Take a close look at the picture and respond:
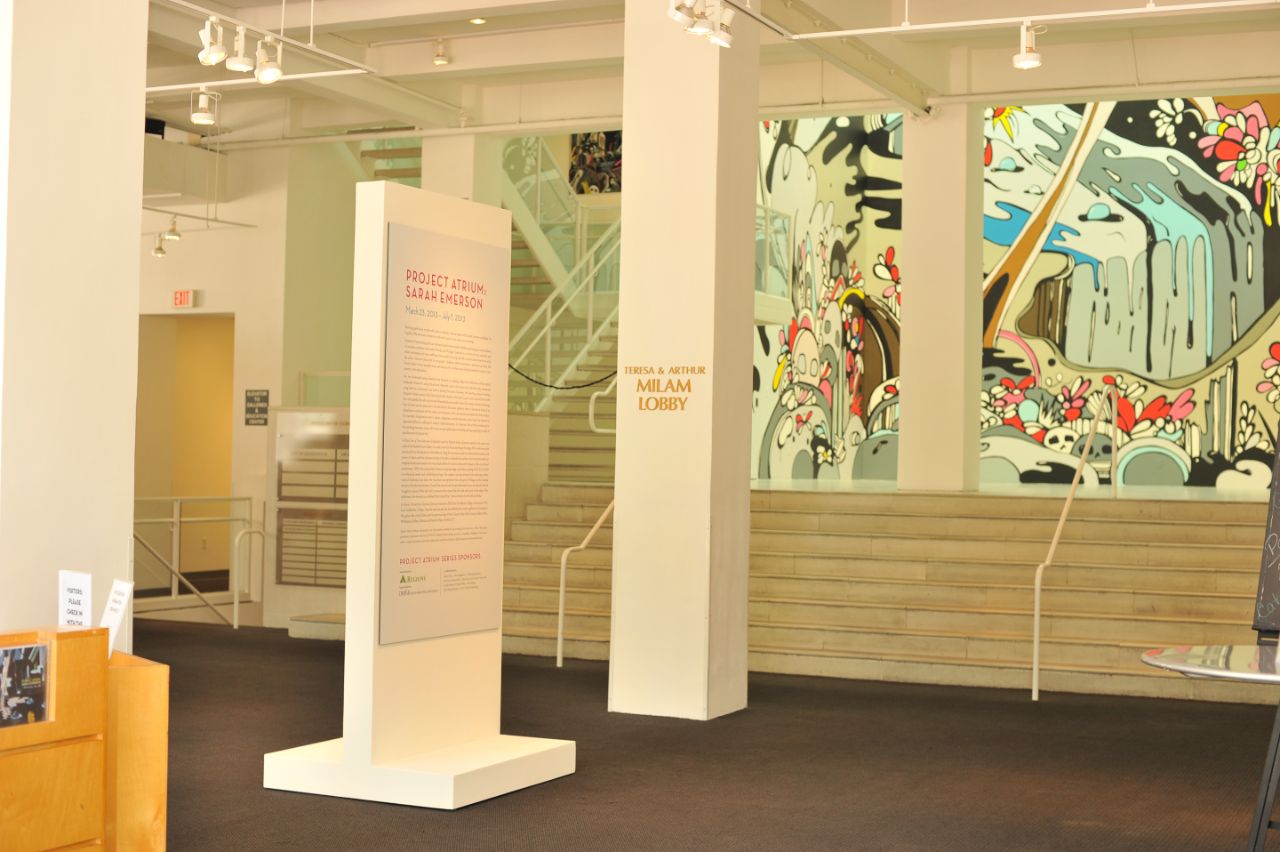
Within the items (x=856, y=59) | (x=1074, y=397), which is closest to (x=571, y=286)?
(x=856, y=59)

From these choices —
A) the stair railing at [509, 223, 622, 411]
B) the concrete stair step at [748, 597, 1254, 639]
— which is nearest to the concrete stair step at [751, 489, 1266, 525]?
the concrete stair step at [748, 597, 1254, 639]

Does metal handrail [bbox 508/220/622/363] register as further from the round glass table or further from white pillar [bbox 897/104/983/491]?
the round glass table

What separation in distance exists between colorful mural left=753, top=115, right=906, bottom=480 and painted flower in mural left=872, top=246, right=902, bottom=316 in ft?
0.04

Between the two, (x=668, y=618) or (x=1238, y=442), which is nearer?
(x=668, y=618)

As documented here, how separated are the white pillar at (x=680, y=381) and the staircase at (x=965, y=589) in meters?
1.78

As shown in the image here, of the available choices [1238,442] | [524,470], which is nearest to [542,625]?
[524,470]

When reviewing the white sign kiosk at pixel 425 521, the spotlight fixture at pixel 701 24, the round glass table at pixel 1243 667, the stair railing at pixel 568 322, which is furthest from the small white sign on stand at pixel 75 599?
the stair railing at pixel 568 322

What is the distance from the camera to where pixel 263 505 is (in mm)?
13820

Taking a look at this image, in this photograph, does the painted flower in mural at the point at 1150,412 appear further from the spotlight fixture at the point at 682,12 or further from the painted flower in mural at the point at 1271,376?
the spotlight fixture at the point at 682,12

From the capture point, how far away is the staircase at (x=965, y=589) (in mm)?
9320

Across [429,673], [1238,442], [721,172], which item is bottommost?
[429,673]

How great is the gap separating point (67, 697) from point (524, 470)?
880cm

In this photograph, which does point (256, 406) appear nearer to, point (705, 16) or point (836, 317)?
point (836, 317)

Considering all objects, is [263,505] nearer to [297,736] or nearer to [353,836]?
[297,736]
